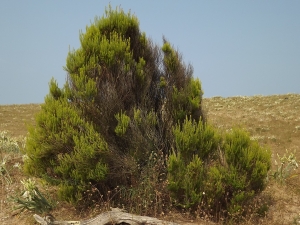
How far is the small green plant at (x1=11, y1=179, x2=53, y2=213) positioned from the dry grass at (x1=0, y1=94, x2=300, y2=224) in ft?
0.96

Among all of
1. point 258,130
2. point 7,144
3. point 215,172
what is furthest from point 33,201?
point 258,130

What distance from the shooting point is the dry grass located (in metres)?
8.14

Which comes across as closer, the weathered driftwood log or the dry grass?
the weathered driftwood log

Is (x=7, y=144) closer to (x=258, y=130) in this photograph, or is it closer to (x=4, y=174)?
(x=4, y=174)

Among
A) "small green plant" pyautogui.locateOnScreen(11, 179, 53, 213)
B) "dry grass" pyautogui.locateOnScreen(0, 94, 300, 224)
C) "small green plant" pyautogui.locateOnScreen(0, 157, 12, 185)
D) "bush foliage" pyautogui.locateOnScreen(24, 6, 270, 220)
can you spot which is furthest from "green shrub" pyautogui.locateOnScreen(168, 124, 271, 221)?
"small green plant" pyautogui.locateOnScreen(0, 157, 12, 185)

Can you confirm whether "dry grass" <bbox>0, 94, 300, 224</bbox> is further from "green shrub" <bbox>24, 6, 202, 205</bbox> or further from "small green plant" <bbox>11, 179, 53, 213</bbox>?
"green shrub" <bbox>24, 6, 202, 205</bbox>

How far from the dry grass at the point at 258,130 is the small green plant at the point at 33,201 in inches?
11.5

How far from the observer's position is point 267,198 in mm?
9188

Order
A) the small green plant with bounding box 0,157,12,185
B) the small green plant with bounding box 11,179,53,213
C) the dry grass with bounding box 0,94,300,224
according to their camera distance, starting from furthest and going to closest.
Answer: the small green plant with bounding box 0,157,12,185, the dry grass with bounding box 0,94,300,224, the small green plant with bounding box 11,179,53,213

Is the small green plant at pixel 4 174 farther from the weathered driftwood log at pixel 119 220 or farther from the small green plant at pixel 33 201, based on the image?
the weathered driftwood log at pixel 119 220

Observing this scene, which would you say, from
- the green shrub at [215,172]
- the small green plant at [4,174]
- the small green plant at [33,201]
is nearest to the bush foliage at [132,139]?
the green shrub at [215,172]

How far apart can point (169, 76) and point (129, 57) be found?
1270mm

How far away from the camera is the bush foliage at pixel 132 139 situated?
739cm

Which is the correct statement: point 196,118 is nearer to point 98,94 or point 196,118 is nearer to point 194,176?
point 194,176
